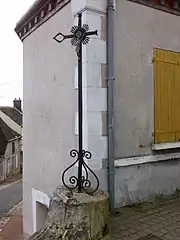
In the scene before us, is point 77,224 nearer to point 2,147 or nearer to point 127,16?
point 127,16

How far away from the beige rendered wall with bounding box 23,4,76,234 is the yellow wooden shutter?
1352 mm

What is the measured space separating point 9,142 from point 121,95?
24.4 meters

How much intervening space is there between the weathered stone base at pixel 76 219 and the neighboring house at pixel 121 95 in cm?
122

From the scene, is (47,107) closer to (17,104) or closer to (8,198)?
(8,198)

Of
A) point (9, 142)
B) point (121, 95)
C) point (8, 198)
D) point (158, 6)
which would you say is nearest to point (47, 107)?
point (121, 95)

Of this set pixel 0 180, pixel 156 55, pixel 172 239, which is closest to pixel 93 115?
pixel 156 55

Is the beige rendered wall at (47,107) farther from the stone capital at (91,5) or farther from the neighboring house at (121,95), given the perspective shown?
the stone capital at (91,5)

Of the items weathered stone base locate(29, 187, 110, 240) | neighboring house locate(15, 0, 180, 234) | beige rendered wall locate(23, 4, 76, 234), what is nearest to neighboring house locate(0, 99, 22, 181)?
beige rendered wall locate(23, 4, 76, 234)

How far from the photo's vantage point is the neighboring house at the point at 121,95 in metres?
4.19

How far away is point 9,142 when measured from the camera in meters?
27.4

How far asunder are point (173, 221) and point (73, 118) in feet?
6.76

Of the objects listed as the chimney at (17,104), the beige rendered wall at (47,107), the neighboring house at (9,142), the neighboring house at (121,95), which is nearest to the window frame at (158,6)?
the neighboring house at (121,95)

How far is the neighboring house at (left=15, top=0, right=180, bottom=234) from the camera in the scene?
13.8 feet

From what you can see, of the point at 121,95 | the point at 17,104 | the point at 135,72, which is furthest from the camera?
the point at 17,104
